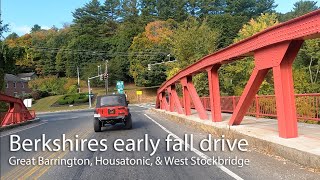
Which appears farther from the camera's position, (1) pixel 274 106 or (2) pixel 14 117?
(2) pixel 14 117

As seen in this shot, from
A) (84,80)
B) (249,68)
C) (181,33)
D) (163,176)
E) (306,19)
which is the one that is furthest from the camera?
(84,80)

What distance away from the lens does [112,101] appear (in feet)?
61.1

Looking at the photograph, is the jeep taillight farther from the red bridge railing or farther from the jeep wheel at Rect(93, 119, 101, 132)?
the red bridge railing

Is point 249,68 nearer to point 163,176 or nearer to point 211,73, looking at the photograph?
point 211,73

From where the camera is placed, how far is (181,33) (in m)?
43.8

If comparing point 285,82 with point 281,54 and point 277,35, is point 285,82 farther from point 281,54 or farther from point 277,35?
point 277,35

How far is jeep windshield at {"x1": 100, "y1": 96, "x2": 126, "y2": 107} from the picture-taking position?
728 inches

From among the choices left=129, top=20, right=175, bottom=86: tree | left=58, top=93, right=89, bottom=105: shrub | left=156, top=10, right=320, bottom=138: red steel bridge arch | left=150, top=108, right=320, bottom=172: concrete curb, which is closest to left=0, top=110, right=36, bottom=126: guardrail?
left=150, top=108, right=320, bottom=172: concrete curb

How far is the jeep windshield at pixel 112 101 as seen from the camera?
18500 millimetres

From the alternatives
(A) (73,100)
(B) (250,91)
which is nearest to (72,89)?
(A) (73,100)

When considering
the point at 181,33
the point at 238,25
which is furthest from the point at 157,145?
the point at 238,25

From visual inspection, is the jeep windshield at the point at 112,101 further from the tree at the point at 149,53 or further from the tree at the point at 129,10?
the tree at the point at 129,10

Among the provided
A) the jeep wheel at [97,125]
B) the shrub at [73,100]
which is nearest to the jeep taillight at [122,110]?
the jeep wheel at [97,125]

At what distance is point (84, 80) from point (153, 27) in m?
29.0
